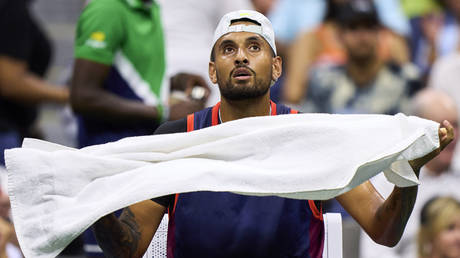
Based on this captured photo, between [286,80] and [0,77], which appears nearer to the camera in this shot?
[0,77]

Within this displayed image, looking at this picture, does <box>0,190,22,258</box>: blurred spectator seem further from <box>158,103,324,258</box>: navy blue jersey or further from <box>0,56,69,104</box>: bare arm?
<box>158,103,324,258</box>: navy blue jersey

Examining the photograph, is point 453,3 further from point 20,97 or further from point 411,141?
point 411,141

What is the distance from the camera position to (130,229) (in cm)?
391

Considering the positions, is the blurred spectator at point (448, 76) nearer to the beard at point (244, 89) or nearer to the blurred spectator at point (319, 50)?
the blurred spectator at point (319, 50)

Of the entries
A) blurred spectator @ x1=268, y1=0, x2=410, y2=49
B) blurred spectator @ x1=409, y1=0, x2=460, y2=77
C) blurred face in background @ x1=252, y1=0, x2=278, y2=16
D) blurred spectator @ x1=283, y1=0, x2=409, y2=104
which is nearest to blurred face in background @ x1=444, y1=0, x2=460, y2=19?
blurred spectator @ x1=409, y1=0, x2=460, y2=77

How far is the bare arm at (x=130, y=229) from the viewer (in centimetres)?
373

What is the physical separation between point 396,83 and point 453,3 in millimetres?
1019

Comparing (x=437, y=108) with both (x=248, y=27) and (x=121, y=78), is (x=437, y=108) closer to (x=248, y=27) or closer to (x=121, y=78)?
(x=121, y=78)

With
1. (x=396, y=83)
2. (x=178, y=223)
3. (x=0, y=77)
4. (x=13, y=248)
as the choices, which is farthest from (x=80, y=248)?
(x=178, y=223)

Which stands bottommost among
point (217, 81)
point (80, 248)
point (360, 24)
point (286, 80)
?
point (80, 248)

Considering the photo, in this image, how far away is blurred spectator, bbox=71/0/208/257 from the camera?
17.7ft

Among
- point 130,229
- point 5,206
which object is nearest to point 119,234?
point 130,229

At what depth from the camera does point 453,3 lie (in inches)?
306

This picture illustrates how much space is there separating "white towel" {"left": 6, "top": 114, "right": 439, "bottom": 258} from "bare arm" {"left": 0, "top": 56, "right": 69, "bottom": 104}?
2911 millimetres
